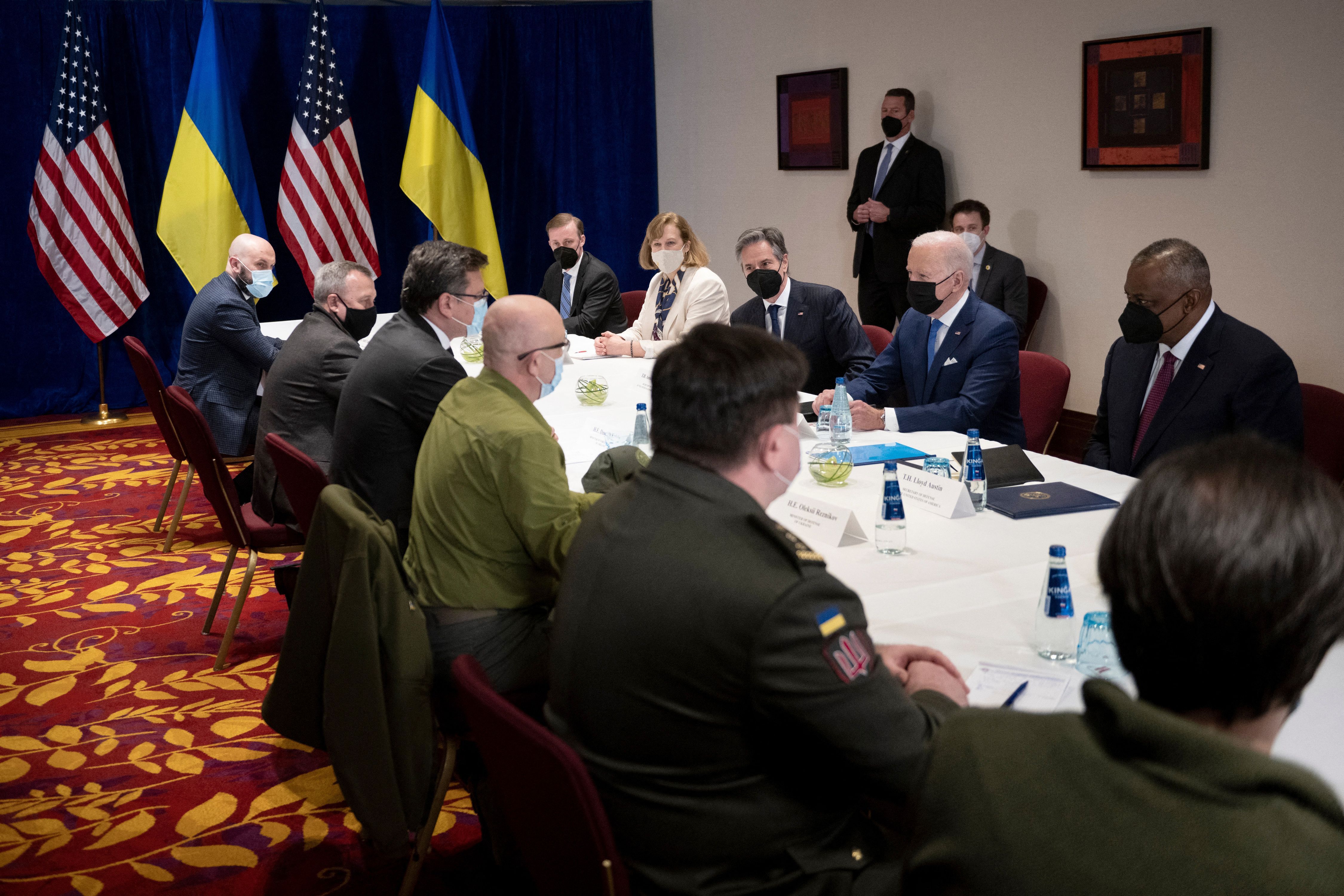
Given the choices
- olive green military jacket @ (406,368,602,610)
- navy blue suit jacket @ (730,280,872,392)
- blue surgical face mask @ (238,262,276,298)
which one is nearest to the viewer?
olive green military jacket @ (406,368,602,610)

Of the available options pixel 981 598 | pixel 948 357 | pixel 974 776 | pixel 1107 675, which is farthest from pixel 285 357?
pixel 974 776

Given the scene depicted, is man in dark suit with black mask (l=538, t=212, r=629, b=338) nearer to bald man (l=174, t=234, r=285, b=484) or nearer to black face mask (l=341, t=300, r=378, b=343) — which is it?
bald man (l=174, t=234, r=285, b=484)

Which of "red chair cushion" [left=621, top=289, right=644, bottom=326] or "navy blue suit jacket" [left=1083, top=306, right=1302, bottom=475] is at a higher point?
"red chair cushion" [left=621, top=289, right=644, bottom=326]

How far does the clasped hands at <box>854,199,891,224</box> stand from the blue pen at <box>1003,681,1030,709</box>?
5224mm

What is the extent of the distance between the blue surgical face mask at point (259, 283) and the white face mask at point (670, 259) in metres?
1.88

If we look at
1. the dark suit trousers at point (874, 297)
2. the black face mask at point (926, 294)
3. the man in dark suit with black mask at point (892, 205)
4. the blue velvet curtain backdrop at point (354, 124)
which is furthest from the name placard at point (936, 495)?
the blue velvet curtain backdrop at point (354, 124)

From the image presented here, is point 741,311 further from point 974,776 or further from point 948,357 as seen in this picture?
point 974,776

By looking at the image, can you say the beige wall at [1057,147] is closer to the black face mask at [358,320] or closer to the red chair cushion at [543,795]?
the black face mask at [358,320]

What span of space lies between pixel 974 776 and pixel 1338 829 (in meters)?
0.26

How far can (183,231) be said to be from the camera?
7293 mm

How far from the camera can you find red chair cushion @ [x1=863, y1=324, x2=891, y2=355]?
4918 millimetres

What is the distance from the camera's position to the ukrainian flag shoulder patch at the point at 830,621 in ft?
4.43

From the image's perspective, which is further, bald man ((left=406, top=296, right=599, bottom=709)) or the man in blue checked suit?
the man in blue checked suit

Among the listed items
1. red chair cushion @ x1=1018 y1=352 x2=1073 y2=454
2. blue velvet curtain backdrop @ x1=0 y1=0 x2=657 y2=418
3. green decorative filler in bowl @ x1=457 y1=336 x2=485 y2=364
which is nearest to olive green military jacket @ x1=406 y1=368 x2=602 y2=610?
red chair cushion @ x1=1018 y1=352 x2=1073 y2=454
